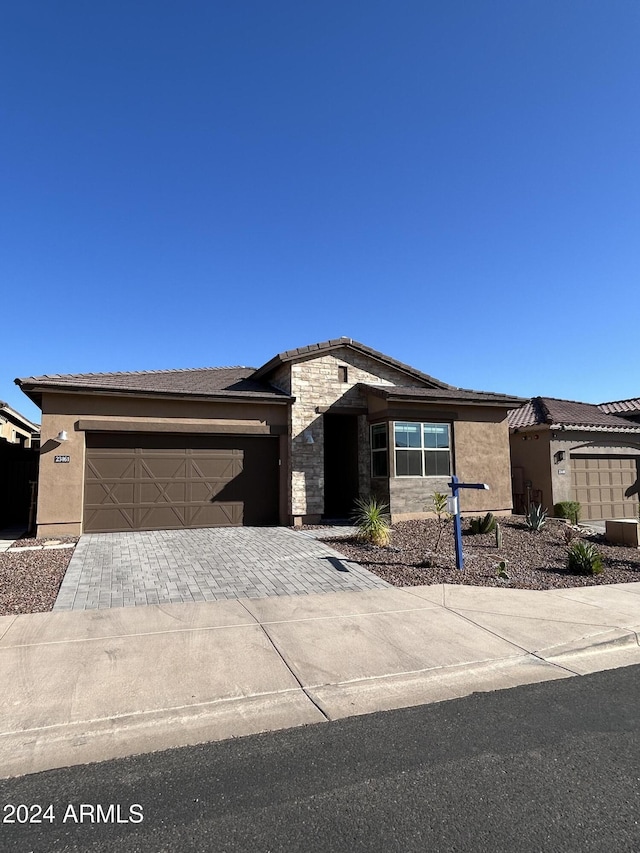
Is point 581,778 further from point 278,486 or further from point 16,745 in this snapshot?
point 278,486

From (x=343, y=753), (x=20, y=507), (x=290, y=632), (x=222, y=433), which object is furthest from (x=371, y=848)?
(x=20, y=507)

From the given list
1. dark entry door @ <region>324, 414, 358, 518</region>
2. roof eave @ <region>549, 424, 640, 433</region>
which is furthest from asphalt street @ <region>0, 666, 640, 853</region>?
roof eave @ <region>549, 424, 640, 433</region>

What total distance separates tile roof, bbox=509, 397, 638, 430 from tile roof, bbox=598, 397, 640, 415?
220cm

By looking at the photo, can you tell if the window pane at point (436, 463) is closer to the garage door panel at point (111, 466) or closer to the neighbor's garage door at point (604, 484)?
the neighbor's garage door at point (604, 484)

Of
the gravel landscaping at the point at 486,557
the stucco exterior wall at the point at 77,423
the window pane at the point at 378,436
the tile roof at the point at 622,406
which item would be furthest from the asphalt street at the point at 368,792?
the tile roof at the point at 622,406

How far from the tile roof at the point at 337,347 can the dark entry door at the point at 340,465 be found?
211 centimetres

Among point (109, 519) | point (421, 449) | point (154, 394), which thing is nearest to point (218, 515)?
point (109, 519)

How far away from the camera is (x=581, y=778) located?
333 cm

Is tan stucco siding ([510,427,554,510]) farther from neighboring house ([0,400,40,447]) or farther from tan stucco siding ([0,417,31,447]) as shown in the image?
tan stucco siding ([0,417,31,447])

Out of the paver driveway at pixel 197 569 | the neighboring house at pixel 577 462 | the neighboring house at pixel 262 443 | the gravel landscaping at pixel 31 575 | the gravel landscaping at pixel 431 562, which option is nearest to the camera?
the gravel landscaping at pixel 31 575

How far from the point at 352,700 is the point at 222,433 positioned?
10284 mm

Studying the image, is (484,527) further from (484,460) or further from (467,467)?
(484,460)

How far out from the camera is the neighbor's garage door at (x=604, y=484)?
1780cm

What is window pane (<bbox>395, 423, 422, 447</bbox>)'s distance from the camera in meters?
14.5
